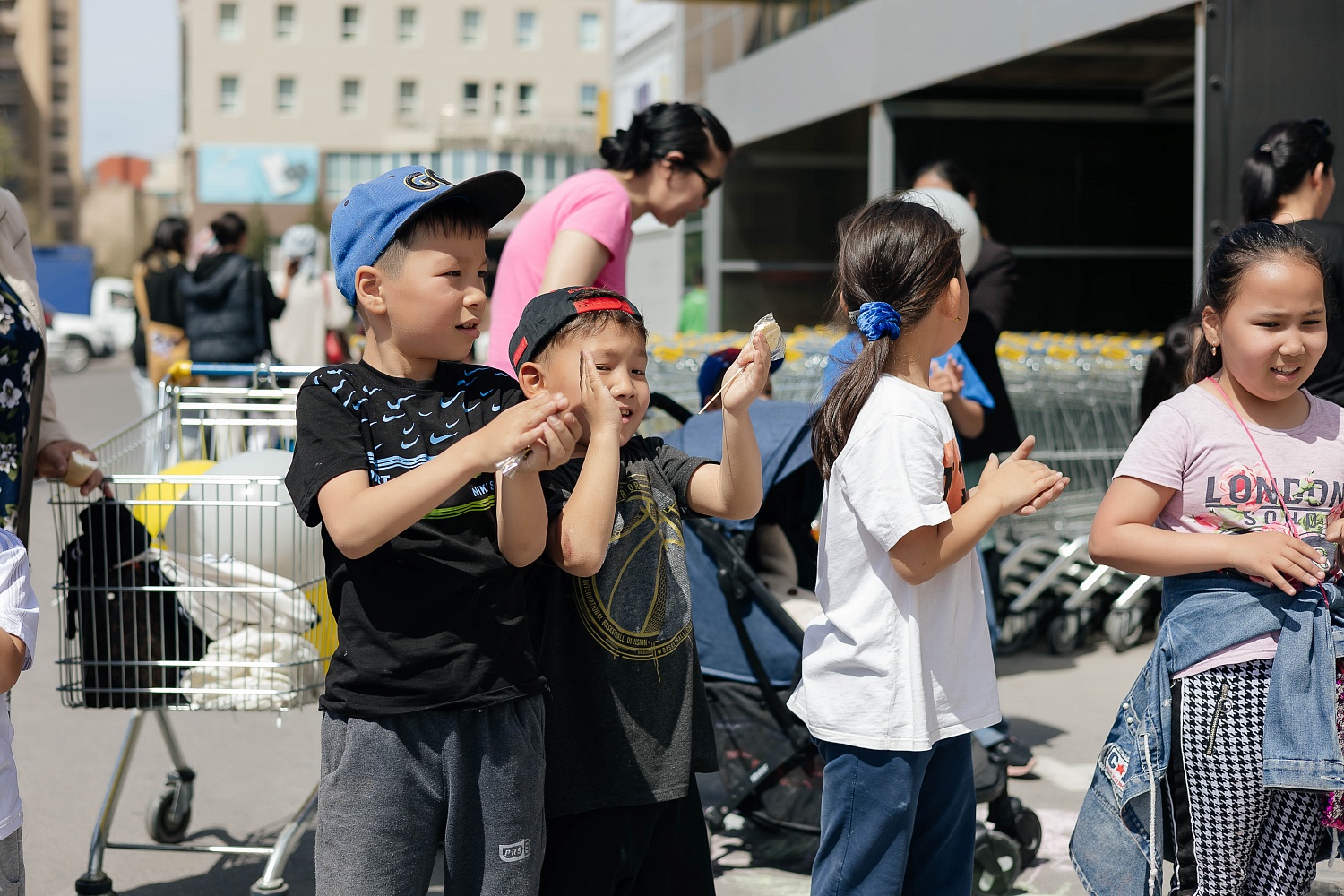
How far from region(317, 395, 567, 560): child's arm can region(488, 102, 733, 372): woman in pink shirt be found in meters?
→ 1.21

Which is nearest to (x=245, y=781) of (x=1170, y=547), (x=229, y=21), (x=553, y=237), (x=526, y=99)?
(x=553, y=237)

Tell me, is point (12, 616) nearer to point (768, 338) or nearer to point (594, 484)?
point (594, 484)

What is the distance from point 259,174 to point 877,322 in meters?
73.2

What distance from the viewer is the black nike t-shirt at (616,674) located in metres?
2.40

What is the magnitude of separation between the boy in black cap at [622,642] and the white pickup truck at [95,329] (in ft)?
70.9

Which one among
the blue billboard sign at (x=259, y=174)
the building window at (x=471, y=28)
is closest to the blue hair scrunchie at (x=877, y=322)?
the blue billboard sign at (x=259, y=174)

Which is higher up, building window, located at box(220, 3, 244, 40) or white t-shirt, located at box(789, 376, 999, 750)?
building window, located at box(220, 3, 244, 40)

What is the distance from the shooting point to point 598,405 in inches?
86.9

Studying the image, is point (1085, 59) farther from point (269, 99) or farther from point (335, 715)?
point (269, 99)

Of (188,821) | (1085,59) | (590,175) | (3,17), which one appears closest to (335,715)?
(590,175)

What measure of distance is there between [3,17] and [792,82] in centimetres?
11072

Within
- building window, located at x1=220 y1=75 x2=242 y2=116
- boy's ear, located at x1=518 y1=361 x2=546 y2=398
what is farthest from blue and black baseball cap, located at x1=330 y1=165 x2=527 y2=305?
building window, located at x1=220 y1=75 x2=242 y2=116

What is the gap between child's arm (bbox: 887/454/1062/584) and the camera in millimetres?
2387

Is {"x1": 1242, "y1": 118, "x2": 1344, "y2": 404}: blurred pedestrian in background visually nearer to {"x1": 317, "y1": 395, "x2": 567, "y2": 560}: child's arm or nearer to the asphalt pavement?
the asphalt pavement
